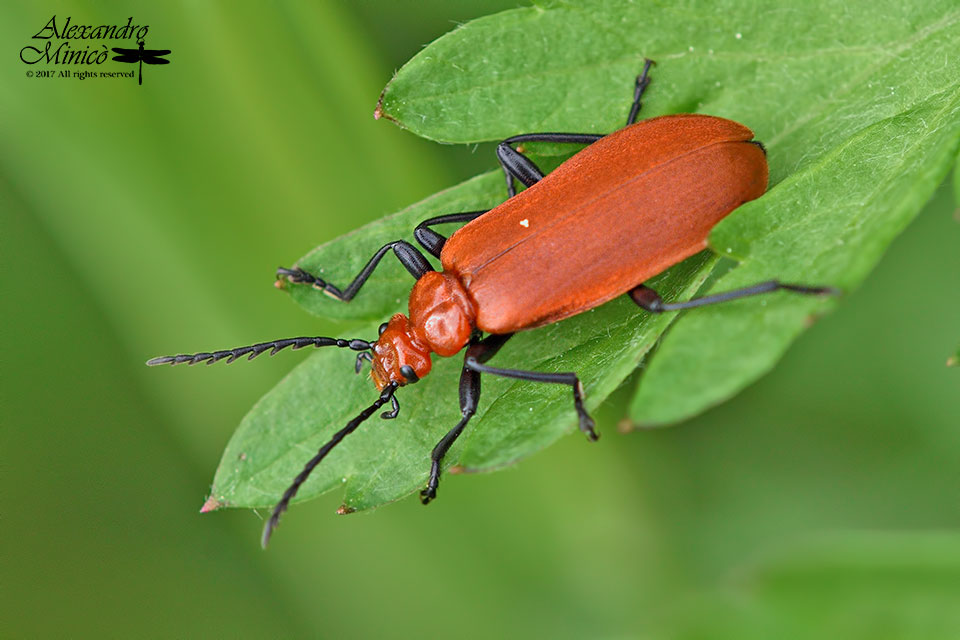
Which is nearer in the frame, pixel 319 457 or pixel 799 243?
pixel 799 243

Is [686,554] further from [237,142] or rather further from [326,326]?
[237,142]

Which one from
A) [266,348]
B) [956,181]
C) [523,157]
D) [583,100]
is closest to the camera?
[956,181]

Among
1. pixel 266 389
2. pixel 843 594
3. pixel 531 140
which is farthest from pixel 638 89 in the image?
pixel 266 389

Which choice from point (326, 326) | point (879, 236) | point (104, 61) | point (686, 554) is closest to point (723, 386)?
point (879, 236)

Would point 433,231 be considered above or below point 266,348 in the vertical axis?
above

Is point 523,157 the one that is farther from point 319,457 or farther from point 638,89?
point 319,457

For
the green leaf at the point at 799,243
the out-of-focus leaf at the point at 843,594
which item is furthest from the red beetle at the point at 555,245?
the out-of-focus leaf at the point at 843,594

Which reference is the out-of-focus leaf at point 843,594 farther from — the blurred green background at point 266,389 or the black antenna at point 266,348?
the black antenna at point 266,348
